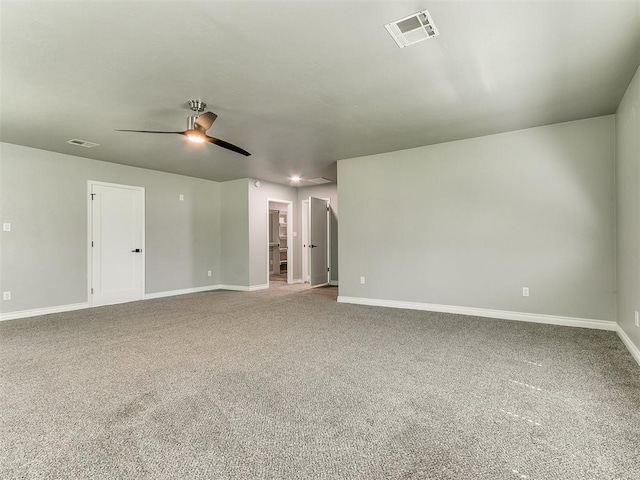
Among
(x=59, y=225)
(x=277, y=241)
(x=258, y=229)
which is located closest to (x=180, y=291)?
(x=258, y=229)

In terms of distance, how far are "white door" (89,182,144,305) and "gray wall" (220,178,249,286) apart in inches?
72.7

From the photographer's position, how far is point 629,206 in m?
3.07

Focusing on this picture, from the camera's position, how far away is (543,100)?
334 cm

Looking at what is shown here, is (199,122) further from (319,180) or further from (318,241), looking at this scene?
(318,241)

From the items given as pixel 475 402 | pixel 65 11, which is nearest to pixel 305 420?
pixel 475 402

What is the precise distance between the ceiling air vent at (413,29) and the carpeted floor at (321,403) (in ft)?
8.22

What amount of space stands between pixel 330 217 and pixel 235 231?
2326mm

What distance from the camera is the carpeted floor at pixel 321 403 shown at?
1.54 metres

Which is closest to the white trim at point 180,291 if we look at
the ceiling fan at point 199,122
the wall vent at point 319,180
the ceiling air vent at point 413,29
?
the wall vent at point 319,180

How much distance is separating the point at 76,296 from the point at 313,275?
14.5 feet

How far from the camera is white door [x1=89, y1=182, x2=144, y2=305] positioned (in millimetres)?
5551

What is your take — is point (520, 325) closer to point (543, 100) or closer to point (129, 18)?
point (543, 100)

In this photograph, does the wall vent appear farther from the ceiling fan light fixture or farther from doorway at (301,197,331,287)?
the ceiling fan light fixture

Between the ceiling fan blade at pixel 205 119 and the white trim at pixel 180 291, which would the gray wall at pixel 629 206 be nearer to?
the ceiling fan blade at pixel 205 119
